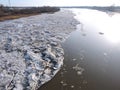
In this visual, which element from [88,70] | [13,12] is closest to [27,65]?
[88,70]

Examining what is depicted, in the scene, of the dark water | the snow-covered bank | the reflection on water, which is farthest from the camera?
the reflection on water

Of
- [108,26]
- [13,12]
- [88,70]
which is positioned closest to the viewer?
[88,70]

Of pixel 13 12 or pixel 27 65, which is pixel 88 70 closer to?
pixel 27 65

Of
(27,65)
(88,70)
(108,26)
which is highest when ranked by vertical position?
(27,65)

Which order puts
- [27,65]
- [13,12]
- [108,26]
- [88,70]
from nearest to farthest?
[27,65], [88,70], [108,26], [13,12]

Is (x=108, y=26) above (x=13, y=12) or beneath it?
beneath

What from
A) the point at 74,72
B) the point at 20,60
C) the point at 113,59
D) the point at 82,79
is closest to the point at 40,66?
the point at 20,60

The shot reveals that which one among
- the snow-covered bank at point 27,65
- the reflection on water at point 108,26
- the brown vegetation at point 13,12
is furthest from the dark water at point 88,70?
the brown vegetation at point 13,12

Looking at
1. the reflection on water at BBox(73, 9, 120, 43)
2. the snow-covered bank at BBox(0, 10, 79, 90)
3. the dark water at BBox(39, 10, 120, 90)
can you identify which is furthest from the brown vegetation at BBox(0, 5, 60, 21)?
the dark water at BBox(39, 10, 120, 90)

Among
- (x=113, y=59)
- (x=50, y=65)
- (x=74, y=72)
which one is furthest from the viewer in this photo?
(x=113, y=59)

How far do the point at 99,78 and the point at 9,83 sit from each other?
3769 mm

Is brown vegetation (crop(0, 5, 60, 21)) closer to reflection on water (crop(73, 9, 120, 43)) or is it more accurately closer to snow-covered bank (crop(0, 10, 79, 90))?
reflection on water (crop(73, 9, 120, 43))

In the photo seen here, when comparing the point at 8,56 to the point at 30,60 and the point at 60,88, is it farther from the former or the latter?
the point at 60,88

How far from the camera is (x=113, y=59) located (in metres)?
9.08
